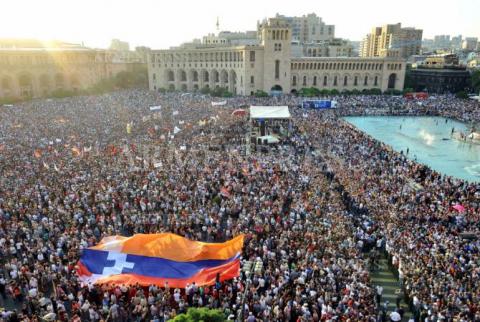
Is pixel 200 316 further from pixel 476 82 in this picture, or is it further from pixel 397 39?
pixel 397 39

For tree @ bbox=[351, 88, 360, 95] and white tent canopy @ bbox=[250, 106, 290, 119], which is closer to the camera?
white tent canopy @ bbox=[250, 106, 290, 119]

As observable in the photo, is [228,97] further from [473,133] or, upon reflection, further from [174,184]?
[174,184]

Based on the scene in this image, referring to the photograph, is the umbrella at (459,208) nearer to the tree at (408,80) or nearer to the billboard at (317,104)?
the billboard at (317,104)

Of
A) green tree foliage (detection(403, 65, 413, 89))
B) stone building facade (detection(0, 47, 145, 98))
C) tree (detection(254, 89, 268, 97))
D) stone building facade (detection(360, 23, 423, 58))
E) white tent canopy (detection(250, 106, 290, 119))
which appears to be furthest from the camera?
stone building facade (detection(360, 23, 423, 58))

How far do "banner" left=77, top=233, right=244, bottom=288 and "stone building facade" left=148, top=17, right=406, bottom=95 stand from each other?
214ft

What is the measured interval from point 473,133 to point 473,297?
114ft

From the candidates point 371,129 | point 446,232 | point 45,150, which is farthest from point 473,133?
point 45,150

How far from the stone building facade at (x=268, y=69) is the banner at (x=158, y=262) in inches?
2572

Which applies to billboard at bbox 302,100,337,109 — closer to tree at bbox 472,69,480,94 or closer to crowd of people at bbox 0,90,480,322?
crowd of people at bbox 0,90,480,322

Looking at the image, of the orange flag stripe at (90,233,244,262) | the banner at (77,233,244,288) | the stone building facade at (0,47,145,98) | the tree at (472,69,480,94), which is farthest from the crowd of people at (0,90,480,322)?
the tree at (472,69,480,94)

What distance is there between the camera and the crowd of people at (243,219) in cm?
1209

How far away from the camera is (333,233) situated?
1600cm

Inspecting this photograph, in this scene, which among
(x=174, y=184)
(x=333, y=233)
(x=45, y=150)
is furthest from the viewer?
(x=45, y=150)

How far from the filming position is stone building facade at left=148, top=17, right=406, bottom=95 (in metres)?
75.2
